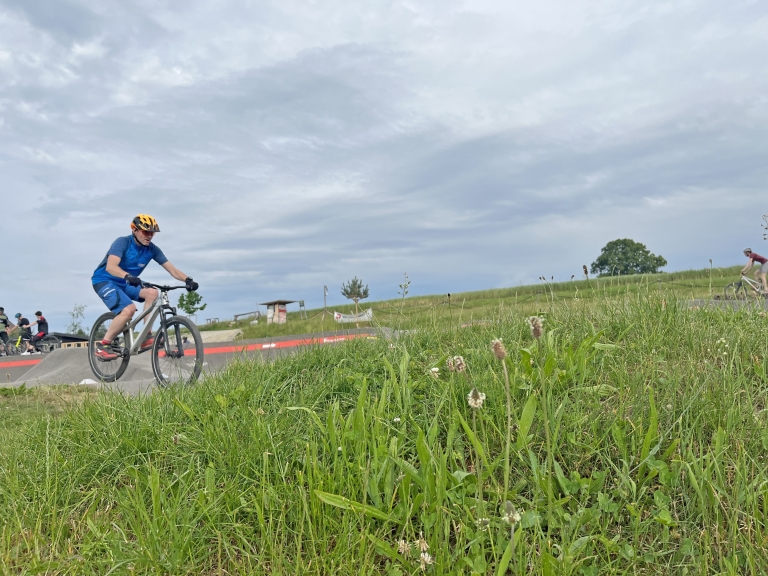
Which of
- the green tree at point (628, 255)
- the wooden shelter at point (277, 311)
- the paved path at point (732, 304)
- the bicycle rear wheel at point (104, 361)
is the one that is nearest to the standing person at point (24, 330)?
the wooden shelter at point (277, 311)

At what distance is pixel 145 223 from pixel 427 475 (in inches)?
291

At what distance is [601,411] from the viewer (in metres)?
3.07

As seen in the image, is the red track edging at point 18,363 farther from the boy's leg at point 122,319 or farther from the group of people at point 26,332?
the group of people at point 26,332

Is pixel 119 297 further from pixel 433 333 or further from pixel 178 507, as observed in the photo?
pixel 178 507

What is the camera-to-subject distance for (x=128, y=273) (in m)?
8.21

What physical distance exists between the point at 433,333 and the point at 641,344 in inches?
65.3

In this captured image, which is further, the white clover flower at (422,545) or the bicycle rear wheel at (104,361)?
the bicycle rear wheel at (104,361)

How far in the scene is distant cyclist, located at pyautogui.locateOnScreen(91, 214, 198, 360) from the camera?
8.27m

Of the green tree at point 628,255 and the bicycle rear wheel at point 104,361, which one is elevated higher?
the green tree at point 628,255

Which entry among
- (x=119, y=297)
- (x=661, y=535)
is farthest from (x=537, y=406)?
(x=119, y=297)

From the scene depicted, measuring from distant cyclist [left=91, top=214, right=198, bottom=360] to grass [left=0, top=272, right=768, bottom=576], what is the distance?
4617 mm

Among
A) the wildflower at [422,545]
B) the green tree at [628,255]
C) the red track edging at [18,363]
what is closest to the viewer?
the wildflower at [422,545]

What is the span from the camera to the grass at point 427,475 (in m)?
2.35

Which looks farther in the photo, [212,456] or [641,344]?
[641,344]
